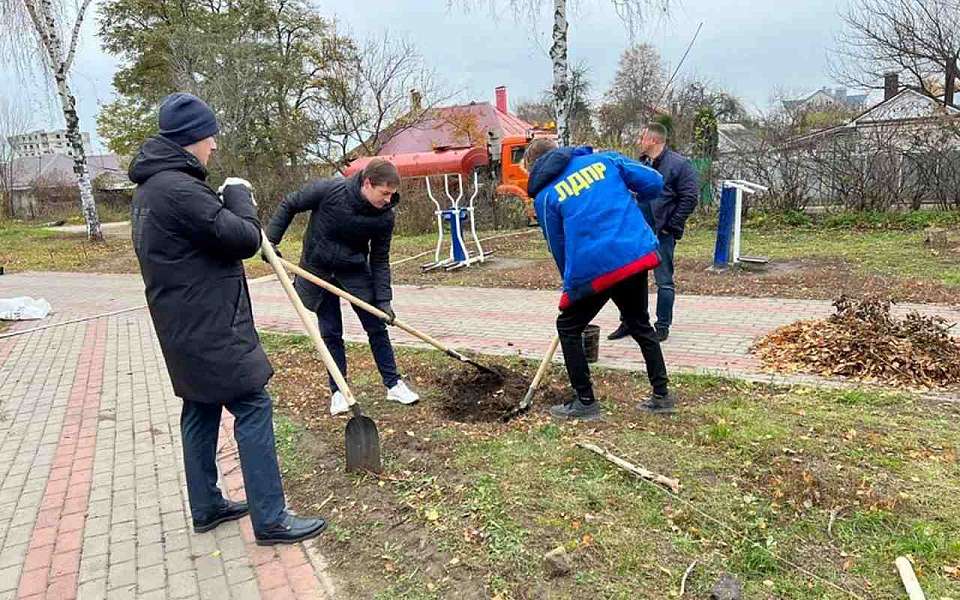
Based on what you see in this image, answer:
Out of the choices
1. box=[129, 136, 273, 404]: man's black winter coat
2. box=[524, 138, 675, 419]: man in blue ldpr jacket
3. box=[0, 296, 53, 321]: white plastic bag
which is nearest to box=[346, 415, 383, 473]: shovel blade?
box=[129, 136, 273, 404]: man's black winter coat

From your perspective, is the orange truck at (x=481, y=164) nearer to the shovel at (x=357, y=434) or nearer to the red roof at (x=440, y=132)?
the shovel at (x=357, y=434)

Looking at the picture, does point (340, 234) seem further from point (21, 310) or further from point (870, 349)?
point (21, 310)

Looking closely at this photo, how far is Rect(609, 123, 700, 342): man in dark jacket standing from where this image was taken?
18.9ft

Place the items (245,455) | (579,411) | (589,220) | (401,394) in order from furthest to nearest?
(401,394) → (579,411) → (589,220) → (245,455)

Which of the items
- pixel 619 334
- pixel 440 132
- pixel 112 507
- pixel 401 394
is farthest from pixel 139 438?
pixel 440 132

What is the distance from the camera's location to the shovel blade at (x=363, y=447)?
3.62 m

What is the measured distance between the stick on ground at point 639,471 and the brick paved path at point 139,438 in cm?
153

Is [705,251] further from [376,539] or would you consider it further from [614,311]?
[376,539]

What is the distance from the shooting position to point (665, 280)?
5.89 metres

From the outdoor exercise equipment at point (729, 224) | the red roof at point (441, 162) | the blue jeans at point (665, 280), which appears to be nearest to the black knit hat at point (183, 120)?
the blue jeans at point (665, 280)

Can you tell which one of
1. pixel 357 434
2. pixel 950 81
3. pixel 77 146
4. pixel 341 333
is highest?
pixel 950 81

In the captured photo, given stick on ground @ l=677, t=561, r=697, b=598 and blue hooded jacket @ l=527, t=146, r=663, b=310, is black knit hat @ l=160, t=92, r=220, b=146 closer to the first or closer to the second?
blue hooded jacket @ l=527, t=146, r=663, b=310

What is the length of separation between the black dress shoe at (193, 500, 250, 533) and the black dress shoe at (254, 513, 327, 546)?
24 cm

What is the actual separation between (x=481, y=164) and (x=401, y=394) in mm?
8603
